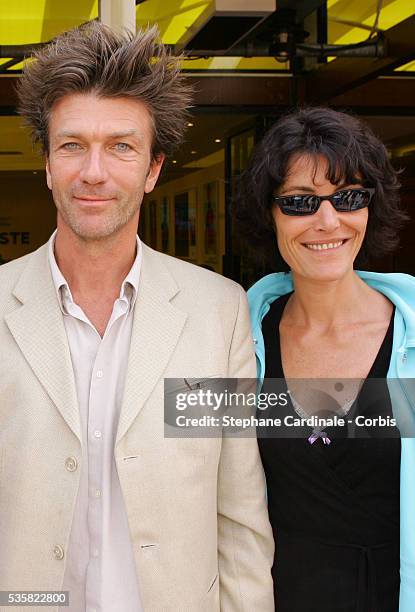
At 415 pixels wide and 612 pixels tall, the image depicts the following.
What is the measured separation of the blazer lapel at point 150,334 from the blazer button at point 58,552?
289 millimetres

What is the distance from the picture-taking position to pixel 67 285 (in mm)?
1922

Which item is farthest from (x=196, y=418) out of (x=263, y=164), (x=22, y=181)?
(x=22, y=181)

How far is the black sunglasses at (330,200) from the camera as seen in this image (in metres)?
2.11

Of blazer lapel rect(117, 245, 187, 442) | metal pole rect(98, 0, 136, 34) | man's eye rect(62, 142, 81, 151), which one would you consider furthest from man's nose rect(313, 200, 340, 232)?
metal pole rect(98, 0, 136, 34)

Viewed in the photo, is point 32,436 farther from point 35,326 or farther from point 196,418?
point 196,418

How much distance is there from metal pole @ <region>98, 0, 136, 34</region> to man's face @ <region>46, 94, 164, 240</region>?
2.20 feet

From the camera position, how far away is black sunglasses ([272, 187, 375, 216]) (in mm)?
2109

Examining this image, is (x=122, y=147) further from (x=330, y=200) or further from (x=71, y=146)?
(x=330, y=200)

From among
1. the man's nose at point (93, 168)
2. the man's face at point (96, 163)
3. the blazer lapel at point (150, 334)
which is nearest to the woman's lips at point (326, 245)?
the blazer lapel at point (150, 334)

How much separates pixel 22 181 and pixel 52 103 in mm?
4960

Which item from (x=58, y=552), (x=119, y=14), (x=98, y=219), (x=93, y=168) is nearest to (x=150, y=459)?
(x=58, y=552)

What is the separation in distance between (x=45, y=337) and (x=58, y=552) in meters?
0.50

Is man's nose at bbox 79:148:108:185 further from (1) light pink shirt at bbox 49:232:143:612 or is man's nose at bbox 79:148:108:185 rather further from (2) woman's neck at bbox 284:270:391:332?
(2) woman's neck at bbox 284:270:391:332

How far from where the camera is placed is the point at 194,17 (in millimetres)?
5309
